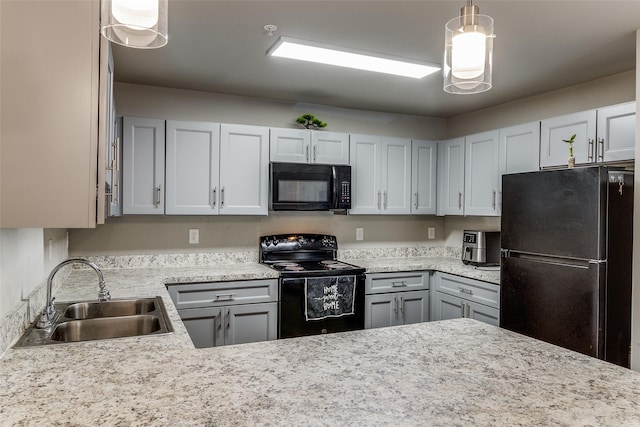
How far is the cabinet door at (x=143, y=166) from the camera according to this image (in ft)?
10.5

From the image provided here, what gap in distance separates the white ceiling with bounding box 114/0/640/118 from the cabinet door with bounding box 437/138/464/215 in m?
0.53

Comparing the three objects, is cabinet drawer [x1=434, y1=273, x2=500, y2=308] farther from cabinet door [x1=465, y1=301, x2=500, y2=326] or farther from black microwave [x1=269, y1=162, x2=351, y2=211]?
black microwave [x1=269, y1=162, x2=351, y2=211]

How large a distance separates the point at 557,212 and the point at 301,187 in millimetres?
1903

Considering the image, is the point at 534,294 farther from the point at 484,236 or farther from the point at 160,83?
the point at 160,83

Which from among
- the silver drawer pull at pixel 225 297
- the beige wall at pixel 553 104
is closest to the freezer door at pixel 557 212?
the beige wall at pixel 553 104

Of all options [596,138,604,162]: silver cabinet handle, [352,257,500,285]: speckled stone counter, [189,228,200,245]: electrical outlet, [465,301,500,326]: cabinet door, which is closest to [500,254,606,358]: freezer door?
[465,301,500,326]: cabinet door

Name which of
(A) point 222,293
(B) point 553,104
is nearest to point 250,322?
(A) point 222,293

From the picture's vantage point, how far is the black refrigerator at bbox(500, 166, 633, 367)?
2398 mm

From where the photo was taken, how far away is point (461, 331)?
1.71 meters

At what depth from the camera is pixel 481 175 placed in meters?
3.78

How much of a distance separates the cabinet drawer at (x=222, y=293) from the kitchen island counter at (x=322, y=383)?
148 cm

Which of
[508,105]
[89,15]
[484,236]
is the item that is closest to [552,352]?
[89,15]

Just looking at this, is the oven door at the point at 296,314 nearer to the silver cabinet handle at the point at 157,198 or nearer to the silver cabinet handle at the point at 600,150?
the silver cabinet handle at the point at 157,198

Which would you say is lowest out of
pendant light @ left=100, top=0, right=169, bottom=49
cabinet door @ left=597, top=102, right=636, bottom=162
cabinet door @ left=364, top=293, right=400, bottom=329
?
cabinet door @ left=364, top=293, right=400, bottom=329
